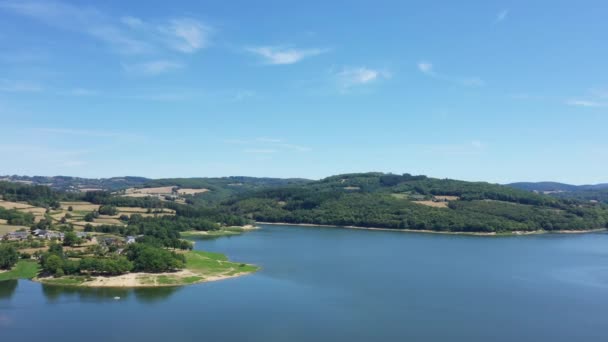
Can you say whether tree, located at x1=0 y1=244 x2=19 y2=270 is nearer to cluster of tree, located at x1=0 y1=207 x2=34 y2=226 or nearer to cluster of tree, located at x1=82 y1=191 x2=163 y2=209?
cluster of tree, located at x1=0 y1=207 x2=34 y2=226

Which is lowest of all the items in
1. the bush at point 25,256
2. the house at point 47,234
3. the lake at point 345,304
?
the lake at point 345,304

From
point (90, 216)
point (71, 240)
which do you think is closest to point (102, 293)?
point (71, 240)

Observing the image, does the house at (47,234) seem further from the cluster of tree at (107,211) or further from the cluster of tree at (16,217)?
the cluster of tree at (107,211)

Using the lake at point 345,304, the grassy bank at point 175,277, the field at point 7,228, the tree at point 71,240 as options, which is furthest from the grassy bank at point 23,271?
the field at point 7,228

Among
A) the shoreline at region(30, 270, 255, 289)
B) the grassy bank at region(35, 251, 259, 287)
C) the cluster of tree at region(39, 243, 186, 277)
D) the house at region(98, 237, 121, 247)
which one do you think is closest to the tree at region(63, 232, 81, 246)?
the house at region(98, 237, 121, 247)

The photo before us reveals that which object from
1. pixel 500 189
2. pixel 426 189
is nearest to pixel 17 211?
pixel 426 189

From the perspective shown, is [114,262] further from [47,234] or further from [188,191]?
[188,191]

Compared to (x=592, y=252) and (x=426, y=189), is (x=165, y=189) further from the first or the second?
(x=592, y=252)
